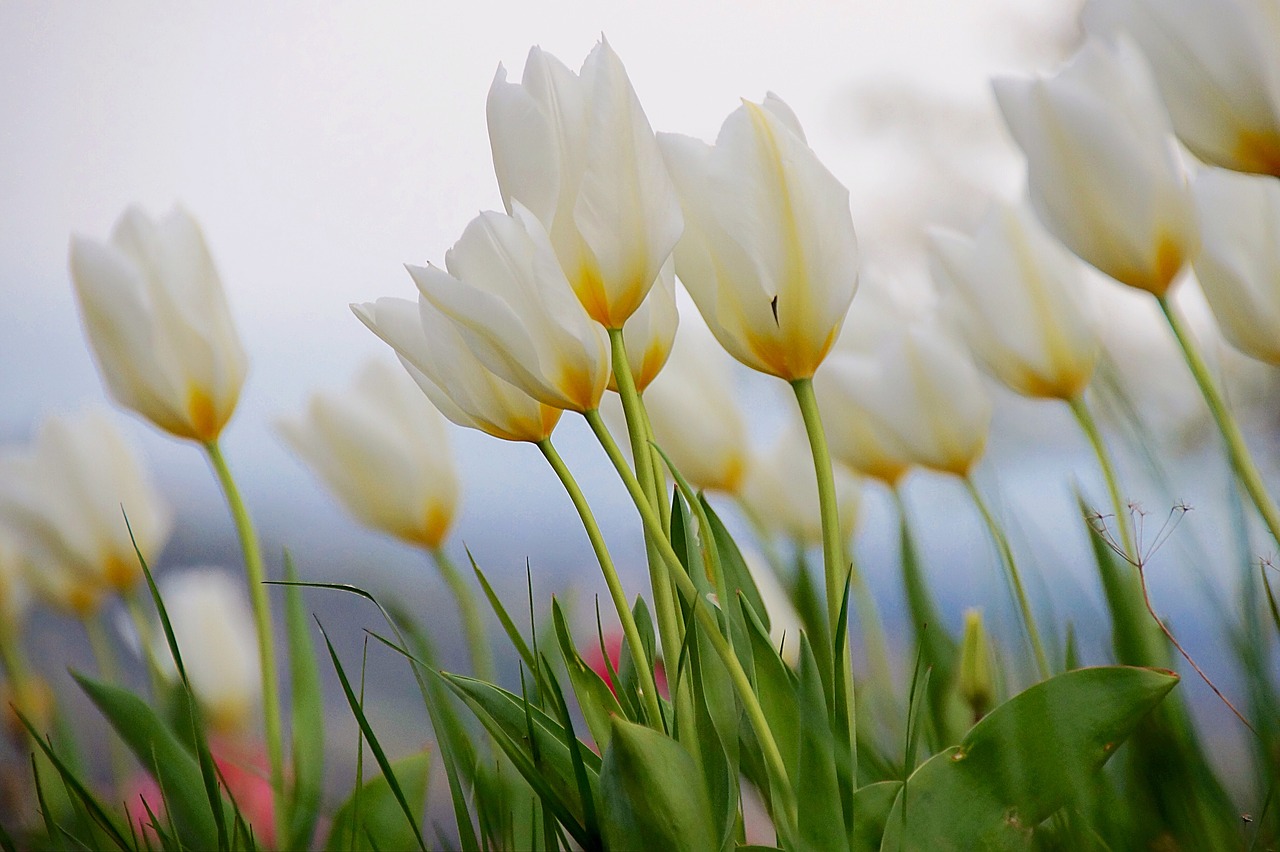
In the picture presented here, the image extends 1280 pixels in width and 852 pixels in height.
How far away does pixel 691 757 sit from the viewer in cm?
20

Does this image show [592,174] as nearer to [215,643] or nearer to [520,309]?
[520,309]

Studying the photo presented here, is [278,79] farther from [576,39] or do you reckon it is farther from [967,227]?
[967,227]

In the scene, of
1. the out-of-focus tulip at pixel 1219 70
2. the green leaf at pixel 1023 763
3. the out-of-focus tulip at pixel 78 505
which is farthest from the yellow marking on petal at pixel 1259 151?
the out-of-focus tulip at pixel 78 505

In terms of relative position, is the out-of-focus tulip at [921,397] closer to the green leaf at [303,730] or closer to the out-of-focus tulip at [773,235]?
the out-of-focus tulip at [773,235]

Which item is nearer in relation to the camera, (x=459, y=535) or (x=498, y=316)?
(x=498, y=316)

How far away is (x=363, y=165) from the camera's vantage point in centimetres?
44

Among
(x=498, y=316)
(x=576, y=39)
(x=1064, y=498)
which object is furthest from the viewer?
(x=576, y=39)

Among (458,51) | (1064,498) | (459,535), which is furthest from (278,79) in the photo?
(1064,498)

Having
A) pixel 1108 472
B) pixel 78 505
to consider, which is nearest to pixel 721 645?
pixel 1108 472

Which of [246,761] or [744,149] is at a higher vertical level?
[744,149]

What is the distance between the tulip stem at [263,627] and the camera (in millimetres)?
307

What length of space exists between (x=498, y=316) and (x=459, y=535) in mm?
248

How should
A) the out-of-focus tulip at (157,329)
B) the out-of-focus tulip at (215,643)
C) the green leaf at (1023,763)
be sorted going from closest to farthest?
the green leaf at (1023,763) → the out-of-focus tulip at (157,329) → the out-of-focus tulip at (215,643)

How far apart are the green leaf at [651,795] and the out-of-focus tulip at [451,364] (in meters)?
0.07
